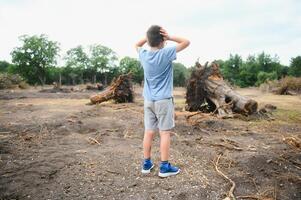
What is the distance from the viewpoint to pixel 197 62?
34.5ft

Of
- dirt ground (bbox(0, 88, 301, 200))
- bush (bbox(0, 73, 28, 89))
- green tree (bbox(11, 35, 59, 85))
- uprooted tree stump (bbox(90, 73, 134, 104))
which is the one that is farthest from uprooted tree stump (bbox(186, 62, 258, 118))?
green tree (bbox(11, 35, 59, 85))

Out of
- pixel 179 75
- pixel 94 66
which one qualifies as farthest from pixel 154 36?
pixel 94 66

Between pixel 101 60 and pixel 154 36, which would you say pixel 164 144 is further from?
pixel 101 60

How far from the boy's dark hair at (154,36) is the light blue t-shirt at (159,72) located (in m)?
0.10

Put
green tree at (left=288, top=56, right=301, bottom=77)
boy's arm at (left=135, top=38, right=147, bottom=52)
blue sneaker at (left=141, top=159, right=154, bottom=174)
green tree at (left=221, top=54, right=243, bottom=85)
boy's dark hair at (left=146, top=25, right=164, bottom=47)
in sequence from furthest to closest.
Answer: green tree at (left=221, top=54, right=243, bottom=85) < green tree at (left=288, top=56, right=301, bottom=77) < boy's arm at (left=135, top=38, right=147, bottom=52) < blue sneaker at (left=141, top=159, right=154, bottom=174) < boy's dark hair at (left=146, top=25, right=164, bottom=47)

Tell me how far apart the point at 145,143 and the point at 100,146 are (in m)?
1.70

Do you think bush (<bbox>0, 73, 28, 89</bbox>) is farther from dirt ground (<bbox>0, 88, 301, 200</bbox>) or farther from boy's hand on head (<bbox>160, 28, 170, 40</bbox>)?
boy's hand on head (<bbox>160, 28, 170, 40</bbox>)

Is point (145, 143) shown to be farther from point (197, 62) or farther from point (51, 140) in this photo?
point (197, 62)

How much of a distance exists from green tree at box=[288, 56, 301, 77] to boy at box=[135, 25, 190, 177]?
49659 millimetres

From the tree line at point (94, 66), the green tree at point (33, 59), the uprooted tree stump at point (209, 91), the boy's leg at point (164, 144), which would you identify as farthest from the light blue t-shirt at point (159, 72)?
the green tree at point (33, 59)

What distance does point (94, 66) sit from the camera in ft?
234

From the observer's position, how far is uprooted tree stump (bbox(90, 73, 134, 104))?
46.1ft

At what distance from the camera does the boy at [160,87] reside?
3.83 metres

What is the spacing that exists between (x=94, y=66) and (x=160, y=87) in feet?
226
